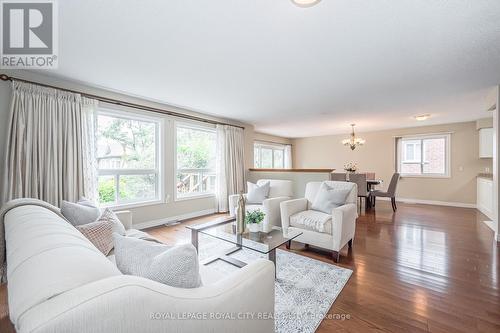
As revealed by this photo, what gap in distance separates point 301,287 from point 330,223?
89 centimetres

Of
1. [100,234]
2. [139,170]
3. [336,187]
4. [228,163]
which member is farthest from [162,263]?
[228,163]

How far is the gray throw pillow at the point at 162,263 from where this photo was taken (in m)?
0.84

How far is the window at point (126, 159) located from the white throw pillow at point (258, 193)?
1.77 metres

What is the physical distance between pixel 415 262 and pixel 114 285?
3130 mm

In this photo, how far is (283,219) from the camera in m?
2.96

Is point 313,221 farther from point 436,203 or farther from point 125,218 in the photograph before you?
point 436,203

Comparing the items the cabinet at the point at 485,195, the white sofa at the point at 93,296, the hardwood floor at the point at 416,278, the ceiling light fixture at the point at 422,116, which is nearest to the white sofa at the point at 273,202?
the hardwood floor at the point at 416,278

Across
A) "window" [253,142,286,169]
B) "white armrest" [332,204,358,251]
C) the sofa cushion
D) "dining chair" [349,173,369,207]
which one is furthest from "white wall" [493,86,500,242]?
"window" [253,142,286,169]

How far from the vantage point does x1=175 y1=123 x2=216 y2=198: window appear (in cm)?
452

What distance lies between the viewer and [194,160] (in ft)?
15.7

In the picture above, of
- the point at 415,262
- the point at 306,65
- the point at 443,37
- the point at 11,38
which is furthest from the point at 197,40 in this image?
the point at 415,262

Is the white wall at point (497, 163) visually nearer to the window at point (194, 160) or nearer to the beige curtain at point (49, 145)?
the window at point (194, 160)

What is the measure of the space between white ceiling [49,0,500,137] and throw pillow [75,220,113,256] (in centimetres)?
167

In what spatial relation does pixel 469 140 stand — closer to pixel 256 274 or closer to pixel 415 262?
pixel 415 262
